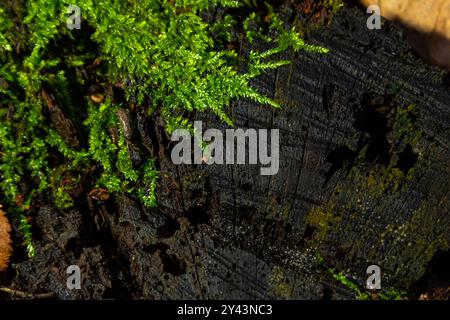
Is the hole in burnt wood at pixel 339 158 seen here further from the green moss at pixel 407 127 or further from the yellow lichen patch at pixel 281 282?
the yellow lichen patch at pixel 281 282

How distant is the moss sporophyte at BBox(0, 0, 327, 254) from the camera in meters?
2.15

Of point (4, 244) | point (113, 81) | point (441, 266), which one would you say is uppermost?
point (113, 81)

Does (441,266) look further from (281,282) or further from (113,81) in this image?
(113,81)

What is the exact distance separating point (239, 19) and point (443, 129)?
114 cm

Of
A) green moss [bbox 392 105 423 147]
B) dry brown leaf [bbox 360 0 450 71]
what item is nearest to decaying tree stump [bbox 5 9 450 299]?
green moss [bbox 392 105 423 147]

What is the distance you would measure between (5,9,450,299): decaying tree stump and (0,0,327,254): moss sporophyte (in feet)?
0.34

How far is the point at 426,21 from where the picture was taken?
7.87 feet

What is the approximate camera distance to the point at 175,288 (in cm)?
217

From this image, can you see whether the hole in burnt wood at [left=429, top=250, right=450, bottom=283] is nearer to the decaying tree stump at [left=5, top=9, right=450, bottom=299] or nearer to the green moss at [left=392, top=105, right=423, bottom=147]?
the decaying tree stump at [left=5, top=9, right=450, bottom=299]

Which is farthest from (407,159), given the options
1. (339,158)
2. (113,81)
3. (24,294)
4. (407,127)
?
(24,294)

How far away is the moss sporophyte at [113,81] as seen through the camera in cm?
215

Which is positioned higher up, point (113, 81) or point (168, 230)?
point (113, 81)

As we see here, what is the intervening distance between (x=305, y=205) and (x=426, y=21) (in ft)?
4.09
